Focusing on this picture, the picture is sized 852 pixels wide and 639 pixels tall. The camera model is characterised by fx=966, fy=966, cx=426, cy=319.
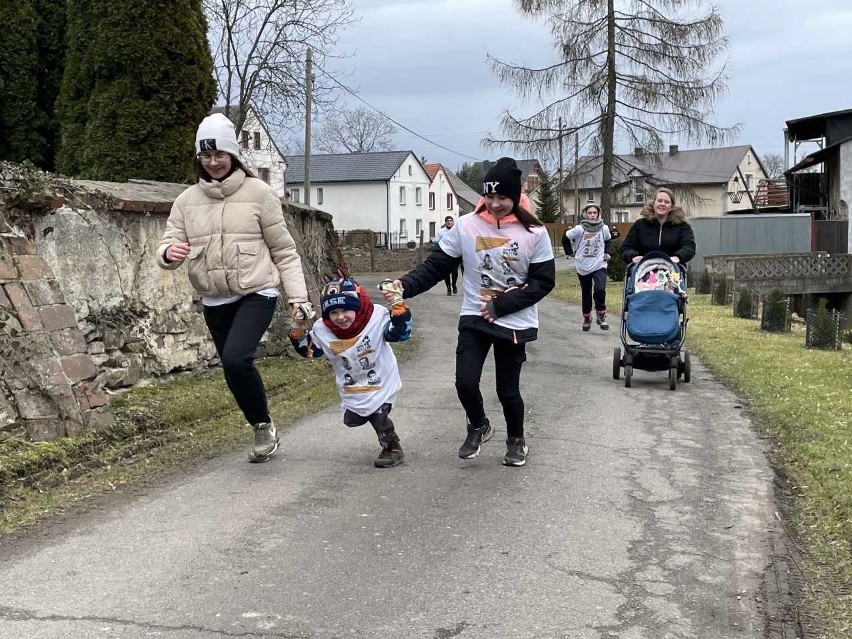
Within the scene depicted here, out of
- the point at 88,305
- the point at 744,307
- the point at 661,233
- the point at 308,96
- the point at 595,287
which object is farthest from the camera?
the point at 308,96

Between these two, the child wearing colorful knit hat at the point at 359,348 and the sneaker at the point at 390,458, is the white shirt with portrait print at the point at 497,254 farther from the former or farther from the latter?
the sneaker at the point at 390,458

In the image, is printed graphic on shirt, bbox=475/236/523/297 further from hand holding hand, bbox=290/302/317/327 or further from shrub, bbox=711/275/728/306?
shrub, bbox=711/275/728/306

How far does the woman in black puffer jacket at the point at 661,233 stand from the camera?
10.3 meters

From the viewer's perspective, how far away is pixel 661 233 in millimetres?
10422

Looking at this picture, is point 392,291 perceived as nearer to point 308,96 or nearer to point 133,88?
point 133,88

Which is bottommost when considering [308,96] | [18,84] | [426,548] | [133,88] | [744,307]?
[426,548]

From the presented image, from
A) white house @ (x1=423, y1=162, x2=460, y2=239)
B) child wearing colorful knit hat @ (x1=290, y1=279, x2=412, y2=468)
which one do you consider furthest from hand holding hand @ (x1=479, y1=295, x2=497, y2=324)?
white house @ (x1=423, y1=162, x2=460, y2=239)

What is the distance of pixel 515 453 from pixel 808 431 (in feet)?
8.56

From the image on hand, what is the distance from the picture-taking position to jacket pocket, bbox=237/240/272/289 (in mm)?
6207

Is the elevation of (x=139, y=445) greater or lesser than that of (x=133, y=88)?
lesser

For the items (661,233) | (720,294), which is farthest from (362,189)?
(661,233)

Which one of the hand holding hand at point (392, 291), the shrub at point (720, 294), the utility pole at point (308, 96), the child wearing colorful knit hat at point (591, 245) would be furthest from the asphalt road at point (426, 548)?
the utility pole at point (308, 96)

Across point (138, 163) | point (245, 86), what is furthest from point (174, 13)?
point (245, 86)

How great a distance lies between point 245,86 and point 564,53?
41.2ft
